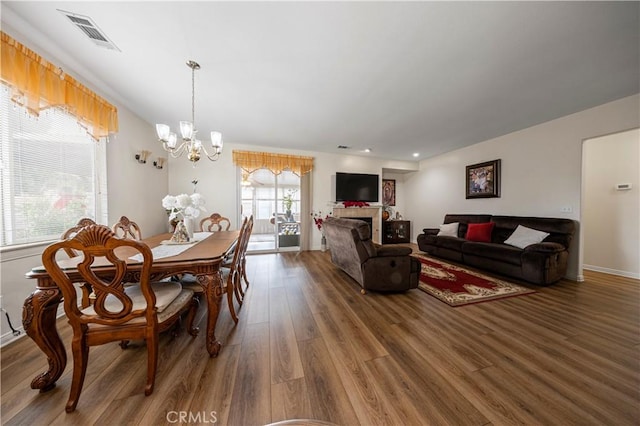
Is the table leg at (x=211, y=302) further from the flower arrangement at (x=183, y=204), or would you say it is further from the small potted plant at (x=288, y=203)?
the small potted plant at (x=288, y=203)

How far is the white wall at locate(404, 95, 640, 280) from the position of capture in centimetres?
277

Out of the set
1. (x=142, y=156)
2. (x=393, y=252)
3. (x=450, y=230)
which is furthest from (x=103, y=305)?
(x=450, y=230)

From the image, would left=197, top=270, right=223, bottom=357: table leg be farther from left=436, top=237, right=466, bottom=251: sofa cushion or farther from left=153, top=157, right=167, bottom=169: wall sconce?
left=436, top=237, right=466, bottom=251: sofa cushion

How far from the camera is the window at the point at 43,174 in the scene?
5.39ft

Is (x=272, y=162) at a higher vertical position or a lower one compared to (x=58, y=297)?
higher

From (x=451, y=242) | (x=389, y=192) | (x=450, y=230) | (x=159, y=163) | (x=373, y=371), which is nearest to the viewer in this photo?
(x=373, y=371)

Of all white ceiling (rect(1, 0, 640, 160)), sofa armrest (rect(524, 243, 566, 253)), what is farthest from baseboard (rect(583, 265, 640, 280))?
white ceiling (rect(1, 0, 640, 160))

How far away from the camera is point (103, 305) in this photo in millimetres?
1145

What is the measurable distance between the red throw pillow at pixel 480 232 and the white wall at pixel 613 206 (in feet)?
3.69

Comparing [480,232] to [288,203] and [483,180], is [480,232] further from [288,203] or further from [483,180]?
[288,203]

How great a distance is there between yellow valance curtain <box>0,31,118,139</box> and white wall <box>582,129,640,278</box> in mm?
6785

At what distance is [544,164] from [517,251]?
5.58 ft

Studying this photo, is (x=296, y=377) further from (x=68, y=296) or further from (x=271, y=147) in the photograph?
(x=271, y=147)

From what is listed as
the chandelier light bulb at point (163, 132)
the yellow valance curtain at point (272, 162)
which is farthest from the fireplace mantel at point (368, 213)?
the chandelier light bulb at point (163, 132)
